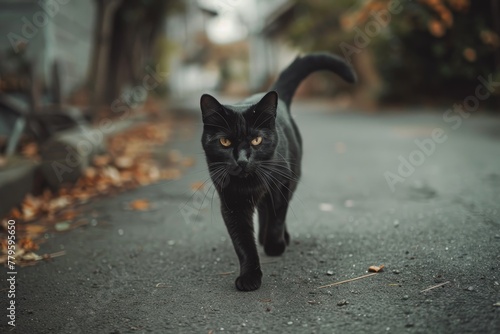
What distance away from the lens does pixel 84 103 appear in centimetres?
1198

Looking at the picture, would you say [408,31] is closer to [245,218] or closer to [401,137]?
[401,137]

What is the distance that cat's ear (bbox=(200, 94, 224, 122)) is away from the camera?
9.00ft

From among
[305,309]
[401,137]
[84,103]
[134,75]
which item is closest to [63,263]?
[305,309]

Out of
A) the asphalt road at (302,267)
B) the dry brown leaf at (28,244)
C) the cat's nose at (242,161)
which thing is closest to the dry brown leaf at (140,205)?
the asphalt road at (302,267)

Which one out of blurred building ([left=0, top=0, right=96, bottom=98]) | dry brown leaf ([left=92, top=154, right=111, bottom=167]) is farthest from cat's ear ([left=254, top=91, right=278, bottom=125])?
blurred building ([left=0, top=0, right=96, bottom=98])

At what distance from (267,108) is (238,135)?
0.79ft

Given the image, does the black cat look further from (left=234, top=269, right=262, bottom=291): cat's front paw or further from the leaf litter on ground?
the leaf litter on ground

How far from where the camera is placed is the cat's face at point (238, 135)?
2.72 meters

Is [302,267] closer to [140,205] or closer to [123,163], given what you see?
[140,205]

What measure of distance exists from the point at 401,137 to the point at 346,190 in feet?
13.4

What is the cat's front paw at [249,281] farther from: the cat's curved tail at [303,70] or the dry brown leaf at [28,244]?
the dry brown leaf at [28,244]

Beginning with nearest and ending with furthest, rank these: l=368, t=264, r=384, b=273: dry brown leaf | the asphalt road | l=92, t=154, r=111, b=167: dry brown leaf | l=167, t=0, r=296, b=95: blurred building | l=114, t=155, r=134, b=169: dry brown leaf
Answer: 1. the asphalt road
2. l=368, t=264, r=384, b=273: dry brown leaf
3. l=92, t=154, r=111, b=167: dry brown leaf
4. l=114, t=155, r=134, b=169: dry brown leaf
5. l=167, t=0, r=296, b=95: blurred building

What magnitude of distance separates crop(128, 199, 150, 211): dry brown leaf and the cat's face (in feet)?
7.06

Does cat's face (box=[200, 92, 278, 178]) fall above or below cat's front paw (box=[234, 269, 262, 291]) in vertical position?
above
